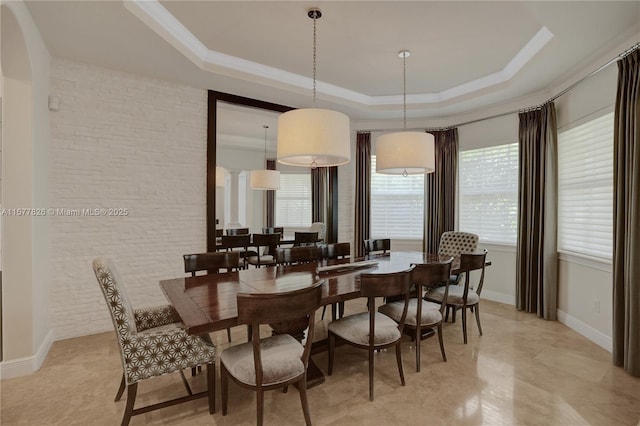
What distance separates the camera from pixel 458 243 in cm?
423

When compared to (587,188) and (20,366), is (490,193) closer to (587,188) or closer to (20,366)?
(587,188)

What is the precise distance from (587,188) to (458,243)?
57.8 inches

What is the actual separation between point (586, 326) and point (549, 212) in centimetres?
127

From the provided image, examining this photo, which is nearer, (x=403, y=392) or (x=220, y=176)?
(x=403, y=392)

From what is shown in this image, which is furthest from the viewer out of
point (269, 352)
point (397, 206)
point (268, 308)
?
point (397, 206)

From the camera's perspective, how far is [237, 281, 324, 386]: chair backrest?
63.6 inches

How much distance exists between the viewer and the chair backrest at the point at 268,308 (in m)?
1.61

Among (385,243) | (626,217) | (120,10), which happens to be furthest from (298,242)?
(626,217)

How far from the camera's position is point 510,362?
8.97ft

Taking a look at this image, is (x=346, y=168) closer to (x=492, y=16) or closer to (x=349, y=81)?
(x=349, y=81)

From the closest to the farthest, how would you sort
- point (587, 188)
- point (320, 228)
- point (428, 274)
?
point (428, 274) → point (587, 188) → point (320, 228)

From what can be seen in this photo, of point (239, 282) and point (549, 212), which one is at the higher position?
point (549, 212)

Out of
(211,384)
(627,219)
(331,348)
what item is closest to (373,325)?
(331,348)

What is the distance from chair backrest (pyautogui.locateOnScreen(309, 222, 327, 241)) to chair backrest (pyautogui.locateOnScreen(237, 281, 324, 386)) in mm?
3125
